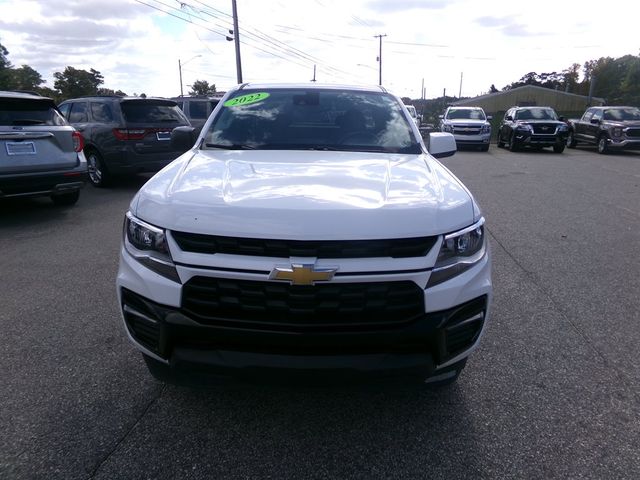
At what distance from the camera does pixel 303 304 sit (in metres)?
2.12

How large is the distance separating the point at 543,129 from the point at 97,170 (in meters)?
16.2

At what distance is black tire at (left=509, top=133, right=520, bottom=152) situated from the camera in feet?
64.2

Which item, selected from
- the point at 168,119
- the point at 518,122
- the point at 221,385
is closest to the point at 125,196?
the point at 168,119

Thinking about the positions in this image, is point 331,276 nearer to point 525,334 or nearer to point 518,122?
point 525,334

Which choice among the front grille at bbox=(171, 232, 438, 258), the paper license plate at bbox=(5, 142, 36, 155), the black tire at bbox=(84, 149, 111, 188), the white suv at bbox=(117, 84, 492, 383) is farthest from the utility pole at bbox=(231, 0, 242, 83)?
the front grille at bbox=(171, 232, 438, 258)

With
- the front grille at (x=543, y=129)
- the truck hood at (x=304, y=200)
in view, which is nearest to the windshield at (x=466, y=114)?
the front grille at (x=543, y=129)

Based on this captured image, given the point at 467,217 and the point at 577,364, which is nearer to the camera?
the point at 467,217

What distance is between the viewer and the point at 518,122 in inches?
768

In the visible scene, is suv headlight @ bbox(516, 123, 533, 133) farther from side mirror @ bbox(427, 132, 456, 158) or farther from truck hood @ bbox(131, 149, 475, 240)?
truck hood @ bbox(131, 149, 475, 240)

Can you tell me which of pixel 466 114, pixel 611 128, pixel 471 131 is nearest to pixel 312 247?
pixel 471 131

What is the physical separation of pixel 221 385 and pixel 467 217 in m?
1.44

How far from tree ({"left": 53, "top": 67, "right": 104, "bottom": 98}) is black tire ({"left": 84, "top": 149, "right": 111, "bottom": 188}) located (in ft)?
187

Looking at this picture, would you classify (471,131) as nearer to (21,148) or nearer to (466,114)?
(466,114)

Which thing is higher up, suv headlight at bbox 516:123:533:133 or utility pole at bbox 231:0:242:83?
utility pole at bbox 231:0:242:83
